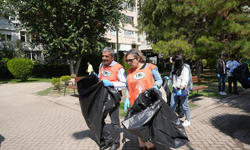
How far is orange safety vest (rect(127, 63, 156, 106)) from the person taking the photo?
2.78 metres

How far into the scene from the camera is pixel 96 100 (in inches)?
118

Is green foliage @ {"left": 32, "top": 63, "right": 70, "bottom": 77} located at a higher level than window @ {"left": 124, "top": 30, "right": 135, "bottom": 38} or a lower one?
lower

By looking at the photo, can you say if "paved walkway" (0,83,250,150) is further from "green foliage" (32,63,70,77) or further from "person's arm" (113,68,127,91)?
"green foliage" (32,63,70,77)

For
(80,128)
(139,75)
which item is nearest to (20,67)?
(80,128)

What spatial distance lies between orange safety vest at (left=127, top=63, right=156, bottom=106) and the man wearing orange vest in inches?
13.1

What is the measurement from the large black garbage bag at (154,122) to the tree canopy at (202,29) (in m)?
8.08

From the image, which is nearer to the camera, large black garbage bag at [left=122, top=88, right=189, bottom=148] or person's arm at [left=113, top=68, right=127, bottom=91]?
large black garbage bag at [left=122, top=88, right=189, bottom=148]

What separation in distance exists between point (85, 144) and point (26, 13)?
15.7m

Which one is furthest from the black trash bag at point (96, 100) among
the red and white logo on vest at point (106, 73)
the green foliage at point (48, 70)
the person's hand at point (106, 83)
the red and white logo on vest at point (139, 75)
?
the green foliage at point (48, 70)

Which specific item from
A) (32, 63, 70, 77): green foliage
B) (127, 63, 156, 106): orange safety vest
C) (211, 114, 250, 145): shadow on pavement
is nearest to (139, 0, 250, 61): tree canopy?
(211, 114, 250, 145): shadow on pavement

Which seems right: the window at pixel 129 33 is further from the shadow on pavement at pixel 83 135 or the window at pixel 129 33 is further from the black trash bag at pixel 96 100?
the black trash bag at pixel 96 100

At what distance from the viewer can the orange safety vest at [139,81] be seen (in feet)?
9.12

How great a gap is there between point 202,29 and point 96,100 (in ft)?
34.0

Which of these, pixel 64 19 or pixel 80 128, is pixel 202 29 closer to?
pixel 80 128
